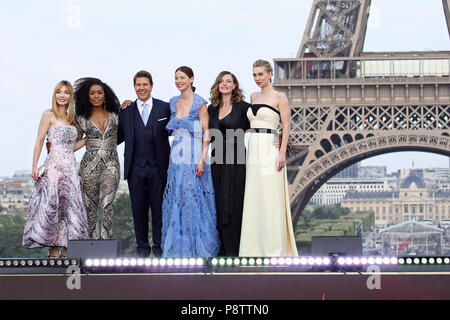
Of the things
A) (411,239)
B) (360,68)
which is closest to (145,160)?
(360,68)

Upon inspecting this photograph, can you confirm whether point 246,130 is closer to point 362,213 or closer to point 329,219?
point 329,219

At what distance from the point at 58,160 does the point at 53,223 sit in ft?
2.07

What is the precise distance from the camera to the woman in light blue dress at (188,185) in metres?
8.62

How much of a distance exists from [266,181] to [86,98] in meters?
2.06

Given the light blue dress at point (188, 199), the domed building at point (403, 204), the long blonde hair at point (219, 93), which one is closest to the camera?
the light blue dress at point (188, 199)

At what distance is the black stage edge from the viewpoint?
7371 mm

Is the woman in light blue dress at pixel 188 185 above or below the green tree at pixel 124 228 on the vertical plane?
above

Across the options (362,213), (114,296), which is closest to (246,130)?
(114,296)

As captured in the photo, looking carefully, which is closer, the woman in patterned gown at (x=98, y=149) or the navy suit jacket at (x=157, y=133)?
the navy suit jacket at (x=157, y=133)

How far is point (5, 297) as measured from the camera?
7578 mm

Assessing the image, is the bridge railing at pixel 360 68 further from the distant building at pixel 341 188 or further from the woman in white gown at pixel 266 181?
the distant building at pixel 341 188

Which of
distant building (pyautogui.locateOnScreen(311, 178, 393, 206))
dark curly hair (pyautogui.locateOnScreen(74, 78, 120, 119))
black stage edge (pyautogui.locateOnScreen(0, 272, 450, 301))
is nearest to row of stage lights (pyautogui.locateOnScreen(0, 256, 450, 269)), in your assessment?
black stage edge (pyautogui.locateOnScreen(0, 272, 450, 301))

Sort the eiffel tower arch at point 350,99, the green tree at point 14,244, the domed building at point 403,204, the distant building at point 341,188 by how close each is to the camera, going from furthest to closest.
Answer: the distant building at point 341,188
the domed building at point 403,204
the green tree at point 14,244
the eiffel tower arch at point 350,99

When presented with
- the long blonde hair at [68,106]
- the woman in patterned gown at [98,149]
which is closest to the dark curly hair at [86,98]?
the woman in patterned gown at [98,149]
